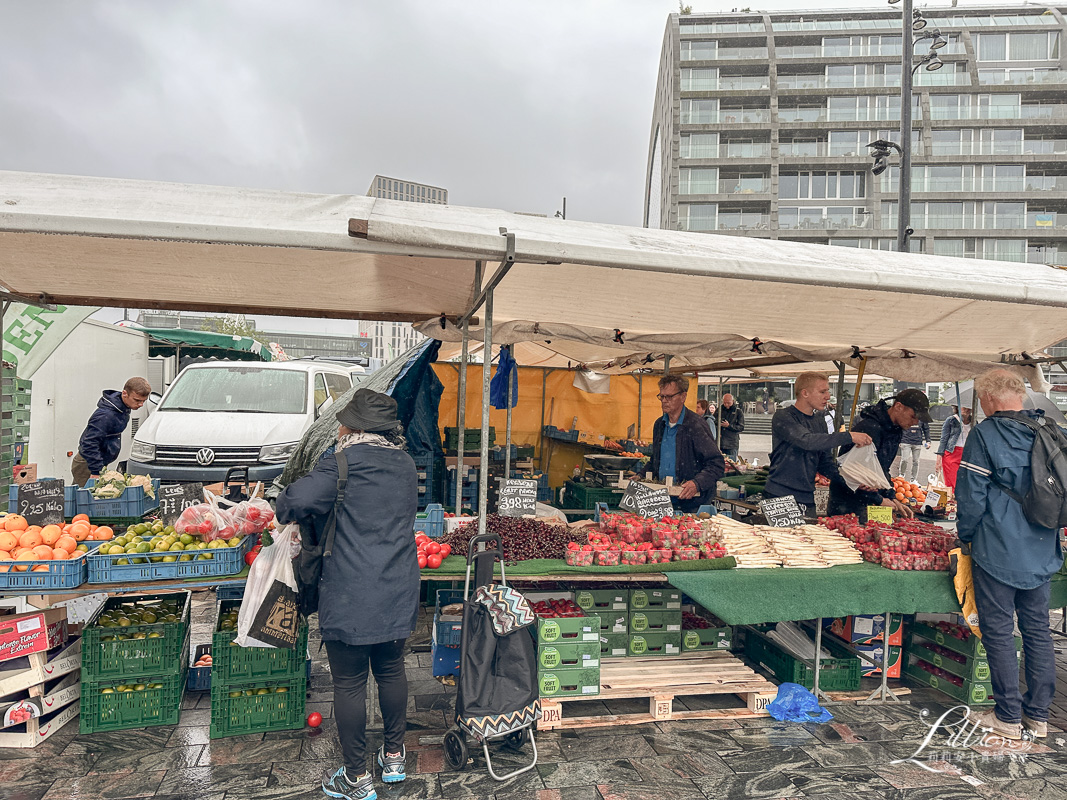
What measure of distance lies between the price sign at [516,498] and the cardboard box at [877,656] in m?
2.64

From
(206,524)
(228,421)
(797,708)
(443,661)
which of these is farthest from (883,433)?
(228,421)

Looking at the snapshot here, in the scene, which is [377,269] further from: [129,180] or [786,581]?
[786,581]

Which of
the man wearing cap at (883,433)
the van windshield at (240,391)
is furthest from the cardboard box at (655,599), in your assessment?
the van windshield at (240,391)

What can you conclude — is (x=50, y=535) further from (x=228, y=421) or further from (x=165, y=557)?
(x=228, y=421)

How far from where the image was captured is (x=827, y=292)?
4.64 m

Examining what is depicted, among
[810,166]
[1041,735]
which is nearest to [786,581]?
[1041,735]

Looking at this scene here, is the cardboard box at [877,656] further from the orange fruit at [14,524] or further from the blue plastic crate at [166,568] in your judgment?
the orange fruit at [14,524]

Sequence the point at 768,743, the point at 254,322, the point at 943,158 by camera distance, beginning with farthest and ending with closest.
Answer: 1. the point at 254,322
2. the point at 943,158
3. the point at 768,743

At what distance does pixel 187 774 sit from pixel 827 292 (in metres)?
4.96

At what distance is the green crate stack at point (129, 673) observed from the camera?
3713mm

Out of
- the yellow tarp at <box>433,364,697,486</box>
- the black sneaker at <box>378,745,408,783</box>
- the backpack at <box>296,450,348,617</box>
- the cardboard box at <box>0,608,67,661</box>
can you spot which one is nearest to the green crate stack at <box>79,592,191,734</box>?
the cardboard box at <box>0,608,67,661</box>

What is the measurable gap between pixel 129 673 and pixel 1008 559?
5.24m

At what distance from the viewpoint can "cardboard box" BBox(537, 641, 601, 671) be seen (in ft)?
13.0

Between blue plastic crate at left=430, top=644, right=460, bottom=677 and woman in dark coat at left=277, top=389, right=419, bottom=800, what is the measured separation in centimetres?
118
